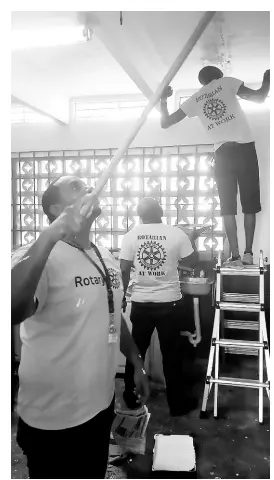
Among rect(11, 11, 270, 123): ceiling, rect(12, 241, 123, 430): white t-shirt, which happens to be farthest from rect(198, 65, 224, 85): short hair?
rect(12, 241, 123, 430): white t-shirt

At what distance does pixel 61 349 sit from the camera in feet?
3.21

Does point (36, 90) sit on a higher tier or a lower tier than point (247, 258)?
higher

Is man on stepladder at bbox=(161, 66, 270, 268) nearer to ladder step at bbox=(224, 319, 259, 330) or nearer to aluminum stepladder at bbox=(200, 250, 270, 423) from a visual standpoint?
aluminum stepladder at bbox=(200, 250, 270, 423)

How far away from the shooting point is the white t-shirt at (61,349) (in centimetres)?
97

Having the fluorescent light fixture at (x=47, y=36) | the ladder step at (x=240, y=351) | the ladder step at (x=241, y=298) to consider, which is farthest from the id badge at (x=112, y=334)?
the ladder step at (x=240, y=351)

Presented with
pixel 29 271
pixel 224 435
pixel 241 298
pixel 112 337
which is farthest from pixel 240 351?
pixel 29 271

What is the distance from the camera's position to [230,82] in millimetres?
1629

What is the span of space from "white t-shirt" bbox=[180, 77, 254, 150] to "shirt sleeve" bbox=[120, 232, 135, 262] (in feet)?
2.88

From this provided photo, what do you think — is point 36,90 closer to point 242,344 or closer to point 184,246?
point 184,246

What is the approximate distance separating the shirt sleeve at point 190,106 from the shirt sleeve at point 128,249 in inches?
35.4

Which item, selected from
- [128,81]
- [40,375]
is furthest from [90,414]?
[128,81]

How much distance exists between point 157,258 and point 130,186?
1.16 m

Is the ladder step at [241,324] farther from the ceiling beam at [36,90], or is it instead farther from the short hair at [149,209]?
the ceiling beam at [36,90]
